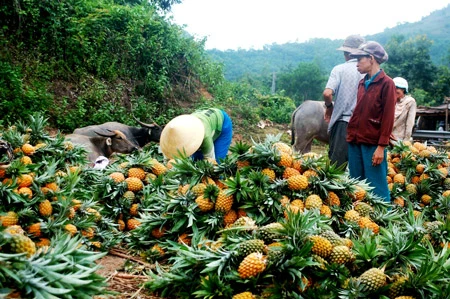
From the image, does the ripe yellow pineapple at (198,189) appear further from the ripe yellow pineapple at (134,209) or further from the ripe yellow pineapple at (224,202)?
the ripe yellow pineapple at (134,209)

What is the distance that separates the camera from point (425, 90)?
3372 cm

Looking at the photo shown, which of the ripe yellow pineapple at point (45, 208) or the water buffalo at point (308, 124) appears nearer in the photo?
the ripe yellow pineapple at point (45, 208)

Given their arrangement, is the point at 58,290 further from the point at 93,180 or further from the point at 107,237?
the point at 93,180

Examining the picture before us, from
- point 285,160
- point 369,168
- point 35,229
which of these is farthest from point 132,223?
point 369,168

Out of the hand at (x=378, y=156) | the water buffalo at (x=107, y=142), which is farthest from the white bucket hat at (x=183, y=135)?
the water buffalo at (x=107, y=142)

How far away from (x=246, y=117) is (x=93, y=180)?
40.1 feet

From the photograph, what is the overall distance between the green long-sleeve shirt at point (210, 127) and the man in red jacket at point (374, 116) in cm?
165

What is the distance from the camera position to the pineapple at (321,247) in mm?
2520

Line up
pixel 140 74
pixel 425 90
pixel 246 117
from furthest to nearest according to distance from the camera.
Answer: pixel 425 90
pixel 246 117
pixel 140 74

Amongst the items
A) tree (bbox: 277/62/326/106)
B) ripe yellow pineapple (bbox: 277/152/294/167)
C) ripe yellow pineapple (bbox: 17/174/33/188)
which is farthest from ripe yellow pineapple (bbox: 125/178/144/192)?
tree (bbox: 277/62/326/106)

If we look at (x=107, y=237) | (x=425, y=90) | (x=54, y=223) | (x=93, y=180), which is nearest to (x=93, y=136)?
(x=93, y=180)

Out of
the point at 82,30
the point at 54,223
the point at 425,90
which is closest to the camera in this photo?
the point at 54,223

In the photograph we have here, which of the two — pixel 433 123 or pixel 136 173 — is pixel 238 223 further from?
pixel 433 123

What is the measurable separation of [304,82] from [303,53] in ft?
98.7
